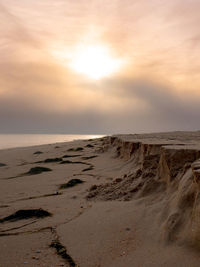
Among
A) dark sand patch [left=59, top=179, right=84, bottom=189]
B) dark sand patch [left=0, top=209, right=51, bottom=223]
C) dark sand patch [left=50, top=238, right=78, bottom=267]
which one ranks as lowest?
dark sand patch [left=50, top=238, right=78, bottom=267]

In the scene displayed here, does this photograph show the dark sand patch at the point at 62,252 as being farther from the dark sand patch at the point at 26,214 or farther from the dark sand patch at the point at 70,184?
the dark sand patch at the point at 70,184

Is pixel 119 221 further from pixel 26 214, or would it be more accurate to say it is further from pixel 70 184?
pixel 70 184

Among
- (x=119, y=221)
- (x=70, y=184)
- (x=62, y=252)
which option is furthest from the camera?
(x=70, y=184)

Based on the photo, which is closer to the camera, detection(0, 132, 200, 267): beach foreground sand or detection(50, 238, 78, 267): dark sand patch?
detection(0, 132, 200, 267): beach foreground sand

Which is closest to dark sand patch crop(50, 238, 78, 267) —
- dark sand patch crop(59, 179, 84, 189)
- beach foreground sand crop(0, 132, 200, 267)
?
beach foreground sand crop(0, 132, 200, 267)

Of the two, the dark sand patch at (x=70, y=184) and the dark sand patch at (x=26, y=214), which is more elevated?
the dark sand patch at (x=70, y=184)

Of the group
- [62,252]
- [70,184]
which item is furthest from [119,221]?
[70,184]

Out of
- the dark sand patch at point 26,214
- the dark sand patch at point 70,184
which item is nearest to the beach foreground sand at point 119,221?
the dark sand patch at point 26,214

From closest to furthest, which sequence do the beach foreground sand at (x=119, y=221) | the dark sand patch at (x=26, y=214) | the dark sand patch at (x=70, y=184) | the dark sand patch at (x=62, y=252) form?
1. the beach foreground sand at (x=119, y=221)
2. the dark sand patch at (x=62, y=252)
3. the dark sand patch at (x=26, y=214)
4. the dark sand patch at (x=70, y=184)

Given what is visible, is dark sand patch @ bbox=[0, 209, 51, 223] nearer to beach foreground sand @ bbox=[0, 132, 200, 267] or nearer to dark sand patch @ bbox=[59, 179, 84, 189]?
beach foreground sand @ bbox=[0, 132, 200, 267]

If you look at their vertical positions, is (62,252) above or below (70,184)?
below

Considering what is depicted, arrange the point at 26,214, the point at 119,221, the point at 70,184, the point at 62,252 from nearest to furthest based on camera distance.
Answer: the point at 62,252 < the point at 119,221 < the point at 26,214 < the point at 70,184

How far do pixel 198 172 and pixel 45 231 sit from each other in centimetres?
183

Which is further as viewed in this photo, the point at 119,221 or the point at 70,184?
the point at 70,184
